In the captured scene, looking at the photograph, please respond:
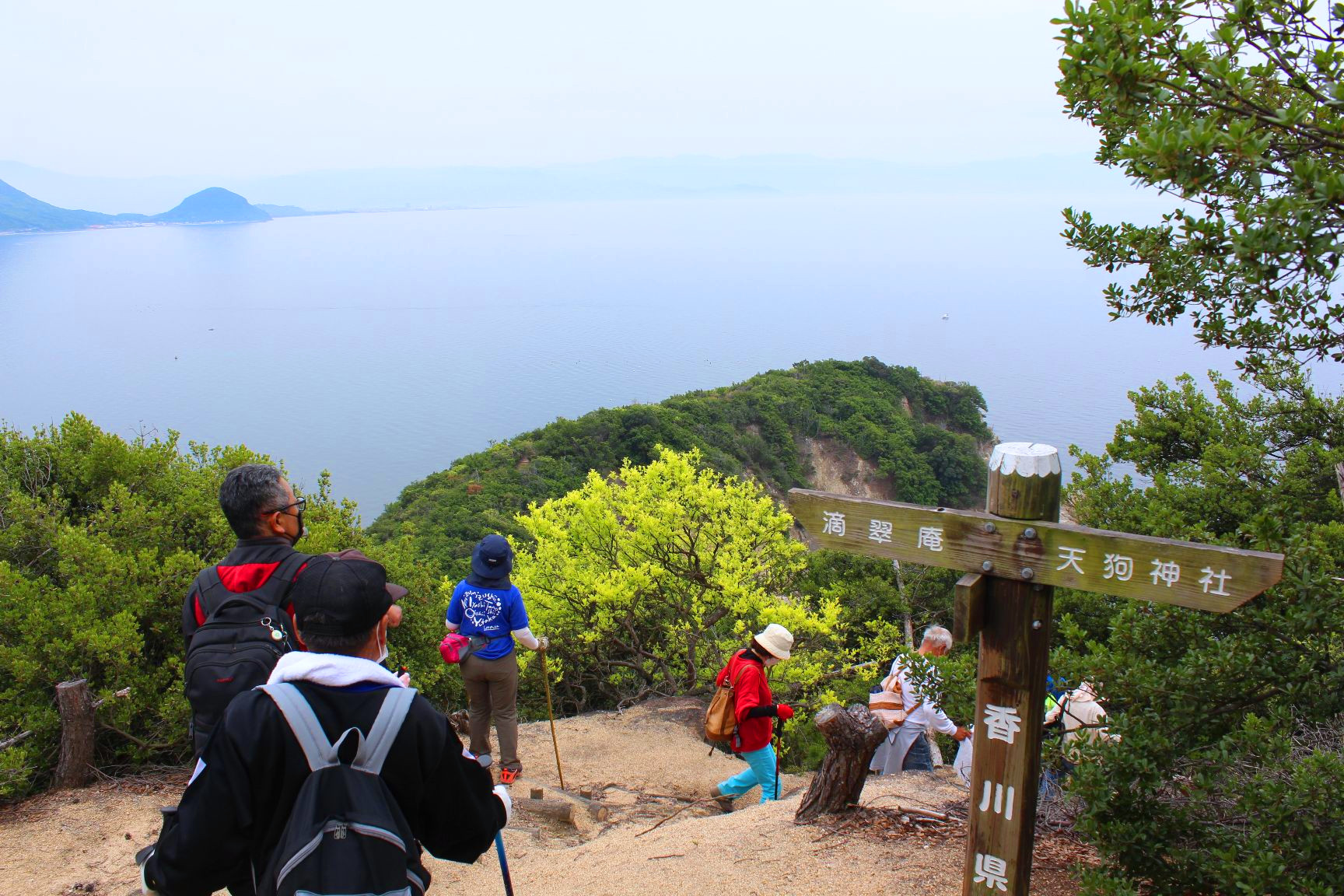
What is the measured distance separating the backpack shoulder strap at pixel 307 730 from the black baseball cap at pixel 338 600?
0.20 metres

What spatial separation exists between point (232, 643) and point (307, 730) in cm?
123

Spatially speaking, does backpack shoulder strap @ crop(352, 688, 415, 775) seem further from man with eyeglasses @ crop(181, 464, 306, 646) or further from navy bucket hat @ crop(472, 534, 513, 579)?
navy bucket hat @ crop(472, 534, 513, 579)

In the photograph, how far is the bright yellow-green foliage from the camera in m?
11.6

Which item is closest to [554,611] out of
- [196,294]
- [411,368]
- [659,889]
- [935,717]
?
[935,717]

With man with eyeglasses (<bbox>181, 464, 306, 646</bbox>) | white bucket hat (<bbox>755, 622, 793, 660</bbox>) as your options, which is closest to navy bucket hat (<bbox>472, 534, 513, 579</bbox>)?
white bucket hat (<bbox>755, 622, 793, 660</bbox>)

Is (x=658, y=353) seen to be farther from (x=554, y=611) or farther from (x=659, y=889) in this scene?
(x=659, y=889)

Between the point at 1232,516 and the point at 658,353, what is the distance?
298 ft

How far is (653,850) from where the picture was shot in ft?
18.1

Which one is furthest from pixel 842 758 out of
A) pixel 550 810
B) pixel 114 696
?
pixel 114 696

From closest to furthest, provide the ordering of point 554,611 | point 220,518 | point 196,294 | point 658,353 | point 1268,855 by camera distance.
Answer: point 1268,855, point 220,518, point 554,611, point 658,353, point 196,294

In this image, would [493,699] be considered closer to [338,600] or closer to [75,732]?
[75,732]

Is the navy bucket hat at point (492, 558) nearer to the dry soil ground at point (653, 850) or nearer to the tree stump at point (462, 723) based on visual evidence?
the dry soil ground at point (653, 850)

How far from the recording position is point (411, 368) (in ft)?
297

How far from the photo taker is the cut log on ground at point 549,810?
6.41m
